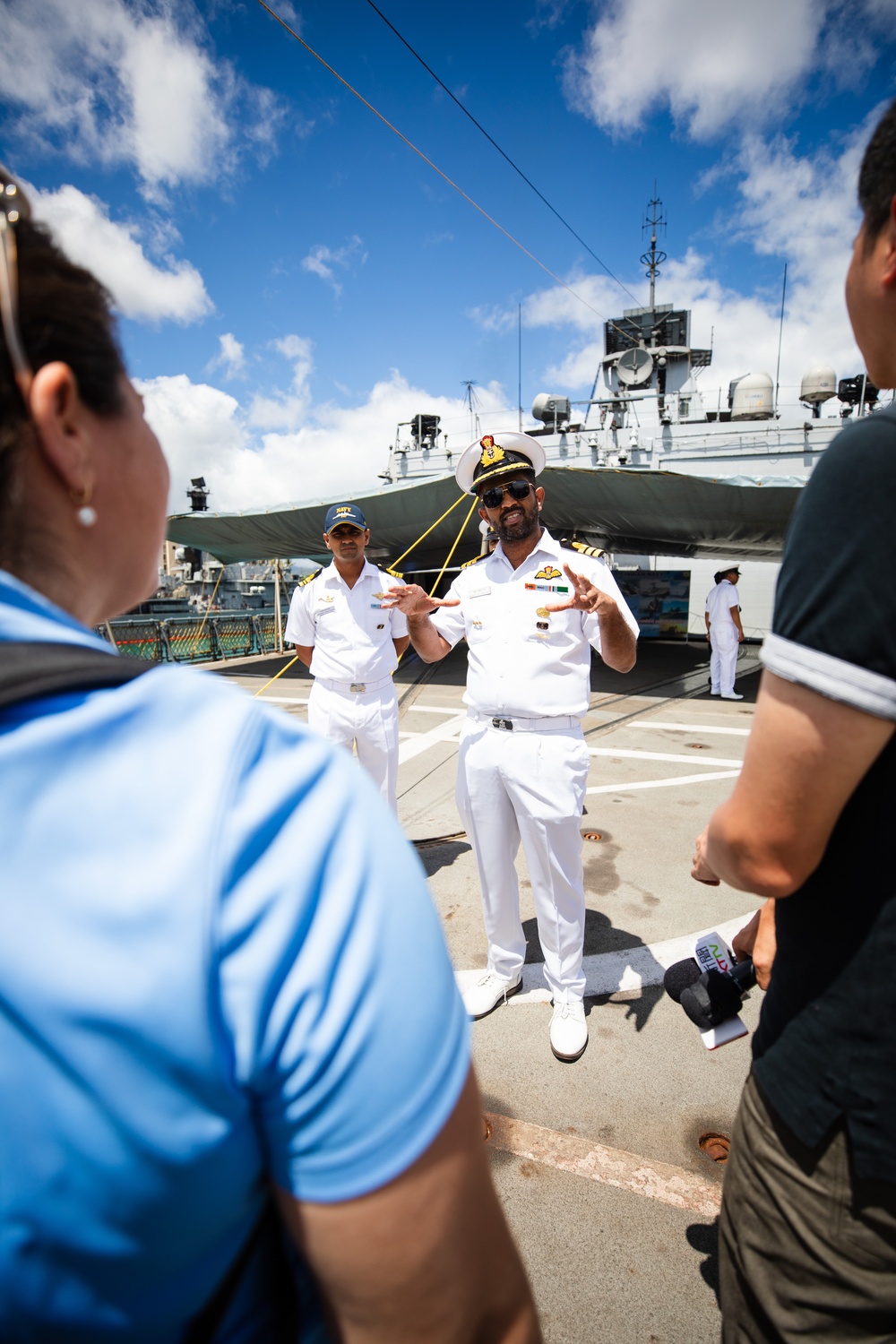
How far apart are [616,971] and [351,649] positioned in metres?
2.35

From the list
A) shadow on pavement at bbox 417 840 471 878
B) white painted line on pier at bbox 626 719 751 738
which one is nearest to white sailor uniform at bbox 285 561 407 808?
shadow on pavement at bbox 417 840 471 878

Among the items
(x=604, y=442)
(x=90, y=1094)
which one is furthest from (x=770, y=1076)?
(x=604, y=442)

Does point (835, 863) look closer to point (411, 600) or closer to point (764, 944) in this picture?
point (764, 944)

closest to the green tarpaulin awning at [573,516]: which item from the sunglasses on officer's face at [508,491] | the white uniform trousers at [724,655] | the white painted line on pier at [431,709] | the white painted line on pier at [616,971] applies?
the white uniform trousers at [724,655]

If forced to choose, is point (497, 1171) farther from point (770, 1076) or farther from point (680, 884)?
point (680, 884)

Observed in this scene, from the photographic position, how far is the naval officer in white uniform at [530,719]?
2584mm

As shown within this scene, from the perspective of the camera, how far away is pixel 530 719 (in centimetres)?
264

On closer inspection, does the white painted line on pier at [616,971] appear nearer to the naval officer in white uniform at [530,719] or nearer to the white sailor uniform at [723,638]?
the naval officer in white uniform at [530,719]

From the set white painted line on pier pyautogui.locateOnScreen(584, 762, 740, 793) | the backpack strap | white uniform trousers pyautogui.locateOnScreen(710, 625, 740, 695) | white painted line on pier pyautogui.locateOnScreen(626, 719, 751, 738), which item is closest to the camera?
the backpack strap

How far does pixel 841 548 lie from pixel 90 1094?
3.06 feet

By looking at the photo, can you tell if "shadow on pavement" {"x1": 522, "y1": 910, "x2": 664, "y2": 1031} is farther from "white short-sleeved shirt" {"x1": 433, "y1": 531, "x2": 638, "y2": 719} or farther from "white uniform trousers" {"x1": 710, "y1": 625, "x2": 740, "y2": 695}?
"white uniform trousers" {"x1": 710, "y1": 625, "x2": 740, "y2": 695}

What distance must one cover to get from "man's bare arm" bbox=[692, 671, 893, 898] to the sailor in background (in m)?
9.77

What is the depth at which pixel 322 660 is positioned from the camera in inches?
162

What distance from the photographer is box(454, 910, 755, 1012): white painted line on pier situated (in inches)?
112
